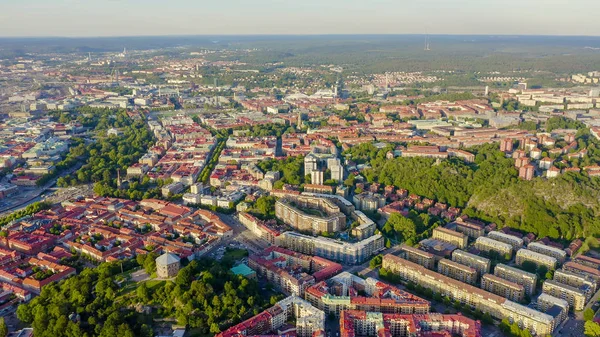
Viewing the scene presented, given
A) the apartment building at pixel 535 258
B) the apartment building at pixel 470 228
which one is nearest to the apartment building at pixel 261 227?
the apartment building at pixel 470 228

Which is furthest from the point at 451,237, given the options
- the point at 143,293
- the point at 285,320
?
the point at 143,293

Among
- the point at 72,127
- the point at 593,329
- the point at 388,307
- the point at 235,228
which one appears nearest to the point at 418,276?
the point at 388,307

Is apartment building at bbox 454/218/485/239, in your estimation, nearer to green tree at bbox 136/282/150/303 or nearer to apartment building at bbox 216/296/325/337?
apartment building at bbox 216/296/325/337

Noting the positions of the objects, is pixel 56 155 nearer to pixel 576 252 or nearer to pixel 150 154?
pixel 150 154

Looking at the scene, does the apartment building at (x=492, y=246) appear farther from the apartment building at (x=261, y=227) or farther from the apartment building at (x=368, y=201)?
the apartment building at (x=261, y=227)

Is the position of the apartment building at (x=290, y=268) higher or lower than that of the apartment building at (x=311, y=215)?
lower

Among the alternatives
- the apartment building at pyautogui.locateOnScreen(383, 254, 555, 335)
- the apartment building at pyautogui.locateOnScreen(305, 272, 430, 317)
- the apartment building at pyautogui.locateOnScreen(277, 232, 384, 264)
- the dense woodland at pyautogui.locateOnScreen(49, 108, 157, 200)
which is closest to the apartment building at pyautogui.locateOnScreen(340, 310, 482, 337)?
the apartment building at pyautogui.locateOnScreen(305, 272, 430, 317)

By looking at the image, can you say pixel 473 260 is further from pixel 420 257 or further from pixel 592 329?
pixel 592 329
